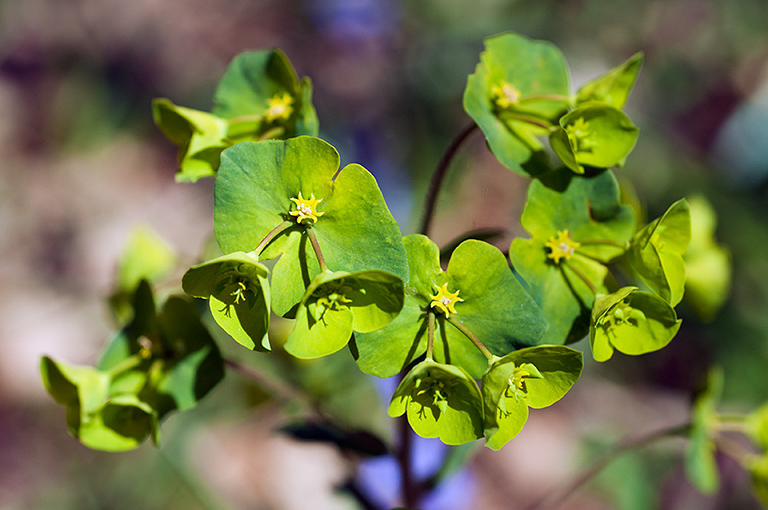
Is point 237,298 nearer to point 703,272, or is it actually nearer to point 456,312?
point 456,312

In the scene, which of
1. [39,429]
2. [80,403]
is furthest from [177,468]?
[80,403]

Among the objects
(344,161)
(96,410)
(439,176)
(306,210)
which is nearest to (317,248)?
(306,210)

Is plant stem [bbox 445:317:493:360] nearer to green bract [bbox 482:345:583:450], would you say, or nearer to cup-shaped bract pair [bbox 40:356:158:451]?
green bract [bbox 482:345:583:450]

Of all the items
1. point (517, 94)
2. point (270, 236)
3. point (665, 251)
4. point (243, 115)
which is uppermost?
point (517, 94)

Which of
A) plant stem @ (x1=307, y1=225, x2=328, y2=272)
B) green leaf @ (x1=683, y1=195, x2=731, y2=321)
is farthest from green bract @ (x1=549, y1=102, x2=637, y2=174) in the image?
green leaf @ (x1=683, y1=195, x2=731, y2=321)

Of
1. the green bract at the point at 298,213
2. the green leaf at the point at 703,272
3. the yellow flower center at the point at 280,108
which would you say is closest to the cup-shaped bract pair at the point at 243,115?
the yellow flower center at the point at 280,108

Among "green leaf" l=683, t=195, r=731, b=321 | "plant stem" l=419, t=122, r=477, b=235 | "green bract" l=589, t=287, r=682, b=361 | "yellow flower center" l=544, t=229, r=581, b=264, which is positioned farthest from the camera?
"green leaf" l=683, t=195, r=731, b=321
